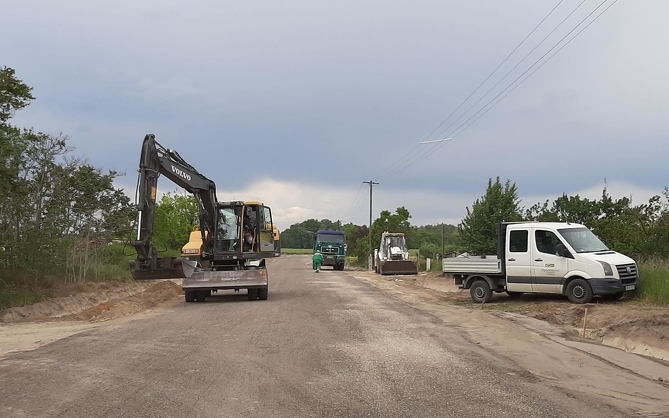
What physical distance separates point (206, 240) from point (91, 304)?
473cm

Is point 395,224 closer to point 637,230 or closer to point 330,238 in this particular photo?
point 330,238

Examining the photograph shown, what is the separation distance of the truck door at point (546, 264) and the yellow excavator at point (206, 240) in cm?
859

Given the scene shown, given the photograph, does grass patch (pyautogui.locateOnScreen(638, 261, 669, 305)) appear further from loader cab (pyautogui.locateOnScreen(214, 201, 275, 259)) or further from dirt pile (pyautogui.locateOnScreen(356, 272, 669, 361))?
loader cab (pyautogui.locateOnScreen(214, 201, 275, 259))

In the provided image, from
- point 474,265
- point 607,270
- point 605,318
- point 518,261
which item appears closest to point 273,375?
point 605,318

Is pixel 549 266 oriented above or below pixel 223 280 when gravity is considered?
above

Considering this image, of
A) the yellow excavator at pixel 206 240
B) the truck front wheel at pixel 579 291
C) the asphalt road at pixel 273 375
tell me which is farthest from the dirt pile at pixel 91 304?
the truck front wheel at pixel 579 291

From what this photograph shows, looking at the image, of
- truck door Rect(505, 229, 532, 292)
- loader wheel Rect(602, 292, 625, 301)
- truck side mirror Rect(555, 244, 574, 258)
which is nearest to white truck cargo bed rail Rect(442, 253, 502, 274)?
truck door Rect(505, 229, 532, 292)

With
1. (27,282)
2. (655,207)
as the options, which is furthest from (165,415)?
(655,207)

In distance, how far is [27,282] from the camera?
65.6 feet

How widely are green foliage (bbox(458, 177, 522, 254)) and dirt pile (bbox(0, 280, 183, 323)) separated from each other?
24.3 m

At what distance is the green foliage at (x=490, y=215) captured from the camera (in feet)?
144

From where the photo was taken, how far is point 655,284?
16.0 meters

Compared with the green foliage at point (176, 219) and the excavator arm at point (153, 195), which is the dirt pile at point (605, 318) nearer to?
the excavator arm at point (153, 195)

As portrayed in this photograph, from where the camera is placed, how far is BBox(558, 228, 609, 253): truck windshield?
1720 centimetres
